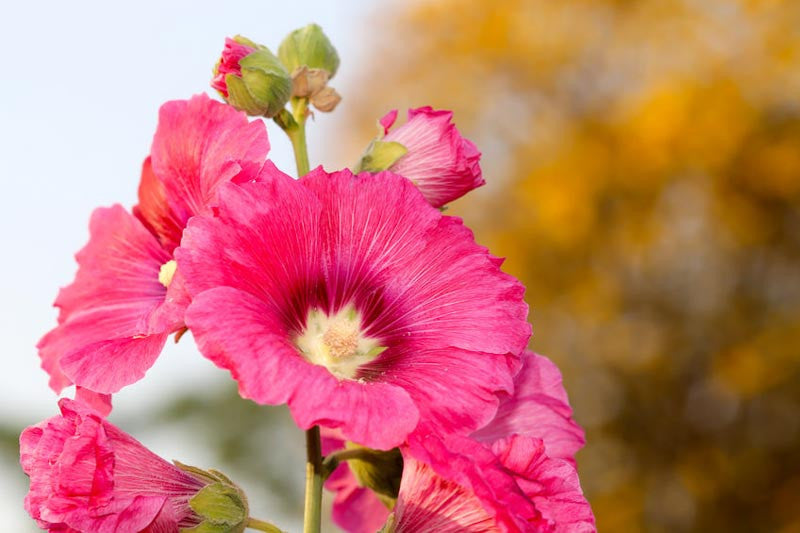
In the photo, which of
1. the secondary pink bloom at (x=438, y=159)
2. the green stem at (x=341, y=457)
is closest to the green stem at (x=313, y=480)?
the green stem at (x=341, y=457)

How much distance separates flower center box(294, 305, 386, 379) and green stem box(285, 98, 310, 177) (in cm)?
16

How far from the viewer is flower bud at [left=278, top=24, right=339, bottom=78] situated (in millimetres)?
1002

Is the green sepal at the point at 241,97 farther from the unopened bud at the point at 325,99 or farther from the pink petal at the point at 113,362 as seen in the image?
the pink petal at the point at 113,362

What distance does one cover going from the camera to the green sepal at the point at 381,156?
2.99ft

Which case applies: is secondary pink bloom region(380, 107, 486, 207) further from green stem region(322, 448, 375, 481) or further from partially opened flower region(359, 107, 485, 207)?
green stem region(322, 448, 375, 481)

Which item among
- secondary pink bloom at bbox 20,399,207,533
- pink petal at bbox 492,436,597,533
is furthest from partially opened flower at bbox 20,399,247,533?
pink petal at bbox 492,436,597,533

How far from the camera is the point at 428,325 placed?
81 cm

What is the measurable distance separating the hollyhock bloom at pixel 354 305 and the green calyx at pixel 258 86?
0.50 feet

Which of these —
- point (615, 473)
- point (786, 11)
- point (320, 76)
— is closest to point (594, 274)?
point (615, 473)

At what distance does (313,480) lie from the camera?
81 cm

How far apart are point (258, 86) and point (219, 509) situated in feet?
1.24

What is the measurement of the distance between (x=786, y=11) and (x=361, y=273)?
6006mm

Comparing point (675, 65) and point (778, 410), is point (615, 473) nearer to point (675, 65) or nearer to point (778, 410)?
point (778, 410)

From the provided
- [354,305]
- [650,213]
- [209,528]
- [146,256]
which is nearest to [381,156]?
[354,305]
